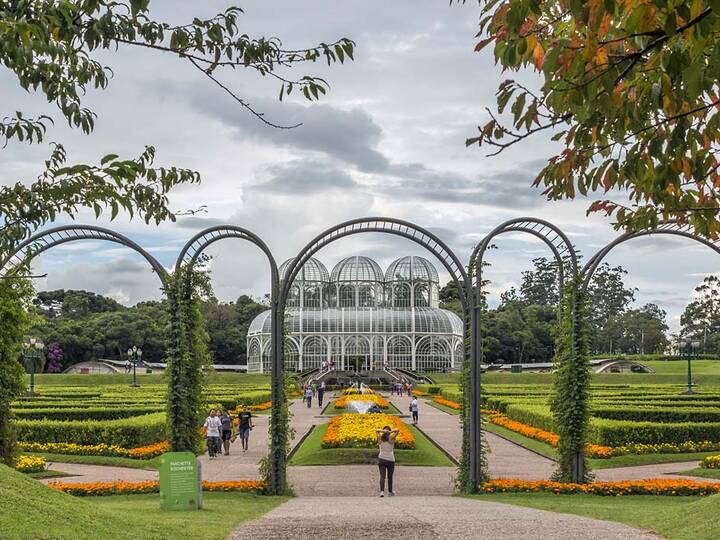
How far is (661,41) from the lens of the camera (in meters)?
3.83

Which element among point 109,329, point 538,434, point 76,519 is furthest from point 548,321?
point 76,519

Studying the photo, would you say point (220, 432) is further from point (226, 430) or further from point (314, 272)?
point (314, 272)

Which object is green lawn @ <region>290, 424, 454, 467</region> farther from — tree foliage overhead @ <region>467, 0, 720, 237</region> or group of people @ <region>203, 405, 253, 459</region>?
tree foliage overhead @ <region>467, 0, 720, 237</region>

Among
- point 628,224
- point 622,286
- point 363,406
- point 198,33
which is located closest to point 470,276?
point 628,224

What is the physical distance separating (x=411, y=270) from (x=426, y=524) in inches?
2351

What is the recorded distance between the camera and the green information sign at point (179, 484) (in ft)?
34.8

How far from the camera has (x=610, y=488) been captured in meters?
12.8

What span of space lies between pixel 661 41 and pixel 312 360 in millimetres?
61022

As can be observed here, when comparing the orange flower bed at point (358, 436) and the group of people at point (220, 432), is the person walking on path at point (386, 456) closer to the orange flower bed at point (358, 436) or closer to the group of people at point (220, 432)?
the orange flower bed at point (358, 436)

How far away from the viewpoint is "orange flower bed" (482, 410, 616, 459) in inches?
713

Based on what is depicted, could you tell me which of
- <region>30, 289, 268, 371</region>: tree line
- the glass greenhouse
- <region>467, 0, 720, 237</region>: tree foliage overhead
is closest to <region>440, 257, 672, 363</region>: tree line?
the glass greenhouse

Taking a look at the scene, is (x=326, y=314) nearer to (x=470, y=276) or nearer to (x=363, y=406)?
(x=363, y=406)

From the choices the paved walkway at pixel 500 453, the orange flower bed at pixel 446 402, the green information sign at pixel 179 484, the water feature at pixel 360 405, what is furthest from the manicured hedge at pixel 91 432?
the orange flower bed at pixel 446 402

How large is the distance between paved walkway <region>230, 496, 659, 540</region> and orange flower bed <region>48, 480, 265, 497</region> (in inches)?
96.0
